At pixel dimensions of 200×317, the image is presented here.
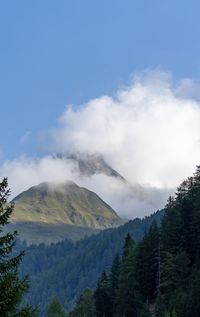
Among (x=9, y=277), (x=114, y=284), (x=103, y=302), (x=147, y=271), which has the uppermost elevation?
(x=147, y=271)

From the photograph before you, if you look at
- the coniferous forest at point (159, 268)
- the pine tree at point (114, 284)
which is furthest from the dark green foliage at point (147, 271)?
the pine tree at point (114, 284)

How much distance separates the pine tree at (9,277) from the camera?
67.2 feet

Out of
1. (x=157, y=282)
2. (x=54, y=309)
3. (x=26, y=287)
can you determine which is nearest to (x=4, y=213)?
(x=26, y=287)

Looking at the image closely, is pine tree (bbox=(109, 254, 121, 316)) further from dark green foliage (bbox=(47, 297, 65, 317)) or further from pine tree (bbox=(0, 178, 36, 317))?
pine tree (bbox=(0, 178, 36, 317))

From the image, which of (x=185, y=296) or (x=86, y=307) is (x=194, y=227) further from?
(x=86, y=307)

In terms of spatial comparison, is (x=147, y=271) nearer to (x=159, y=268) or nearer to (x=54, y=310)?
(x=159, y=268)

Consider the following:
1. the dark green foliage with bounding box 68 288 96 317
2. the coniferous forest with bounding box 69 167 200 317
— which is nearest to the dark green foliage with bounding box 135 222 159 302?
the coniferous forest with bounding box 69 167 200 317

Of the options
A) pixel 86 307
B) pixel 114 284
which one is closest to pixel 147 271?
pixel 114 284

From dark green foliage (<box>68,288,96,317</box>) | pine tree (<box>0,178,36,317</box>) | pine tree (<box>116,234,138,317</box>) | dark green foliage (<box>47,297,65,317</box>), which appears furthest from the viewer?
dark green foliage (<box>47,297,65,317</box>)

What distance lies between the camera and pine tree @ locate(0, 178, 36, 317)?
20.5 meters

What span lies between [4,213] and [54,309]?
3403 inches

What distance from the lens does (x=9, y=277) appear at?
68.4 feet

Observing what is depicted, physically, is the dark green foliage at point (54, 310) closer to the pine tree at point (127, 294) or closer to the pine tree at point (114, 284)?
the pine tree at point (114, 284)

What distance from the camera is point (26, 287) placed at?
21.4 metres
